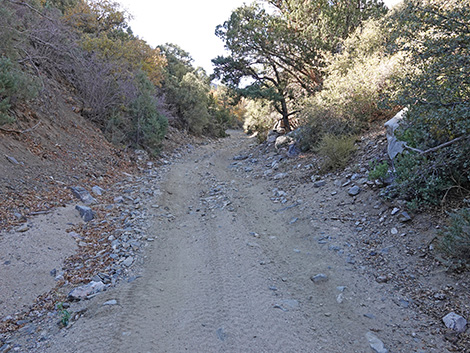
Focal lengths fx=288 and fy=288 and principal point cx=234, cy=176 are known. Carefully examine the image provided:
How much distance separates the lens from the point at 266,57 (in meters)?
15.5

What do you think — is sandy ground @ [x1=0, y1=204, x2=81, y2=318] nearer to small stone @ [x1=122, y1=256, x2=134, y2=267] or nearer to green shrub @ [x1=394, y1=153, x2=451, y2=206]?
small stone @ [x1=122, y1=256, x2=134, y2=267]

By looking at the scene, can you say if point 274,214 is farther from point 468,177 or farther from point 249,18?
point 249,18

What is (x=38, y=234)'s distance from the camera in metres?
5.03

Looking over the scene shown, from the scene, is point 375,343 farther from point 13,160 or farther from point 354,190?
point 13,160

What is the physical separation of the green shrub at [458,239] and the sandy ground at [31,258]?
5306 millimetres

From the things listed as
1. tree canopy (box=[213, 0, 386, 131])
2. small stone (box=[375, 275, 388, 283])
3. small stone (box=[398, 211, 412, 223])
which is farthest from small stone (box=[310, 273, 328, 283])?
tree canopy (box=[213, 0, 386, 131])

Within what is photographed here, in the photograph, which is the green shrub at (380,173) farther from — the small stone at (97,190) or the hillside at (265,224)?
the small stone at (97,190)

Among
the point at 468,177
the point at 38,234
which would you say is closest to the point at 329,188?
the point at 468,177

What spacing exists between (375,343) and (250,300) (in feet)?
4.56

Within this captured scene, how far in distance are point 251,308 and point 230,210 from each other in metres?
3.67

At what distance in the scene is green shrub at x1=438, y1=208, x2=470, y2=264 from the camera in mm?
3438

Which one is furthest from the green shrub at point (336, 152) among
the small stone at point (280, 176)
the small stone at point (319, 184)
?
the small stone at point (280, 176)

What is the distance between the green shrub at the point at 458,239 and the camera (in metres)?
3.44

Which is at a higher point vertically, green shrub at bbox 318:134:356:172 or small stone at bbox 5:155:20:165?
small stone at bbox 5:155:20:165
